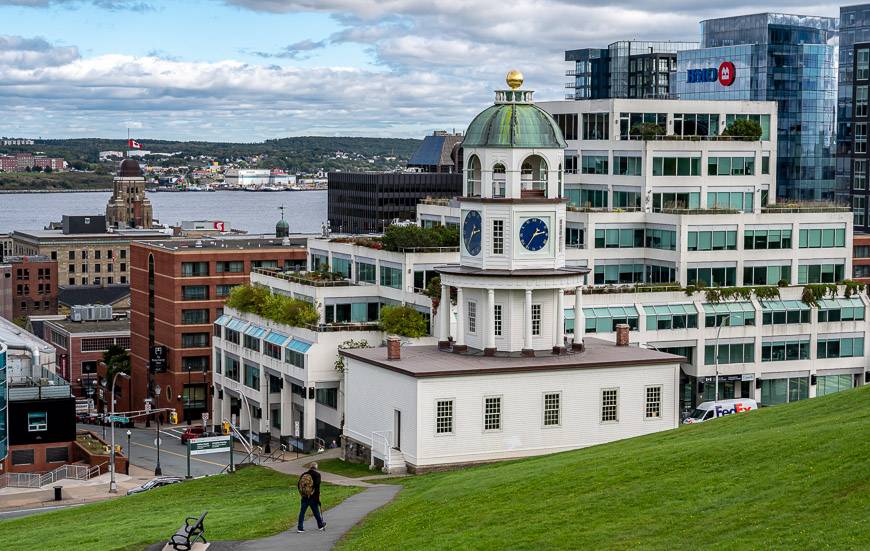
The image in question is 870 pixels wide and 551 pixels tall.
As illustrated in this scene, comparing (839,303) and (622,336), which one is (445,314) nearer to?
(622,336)

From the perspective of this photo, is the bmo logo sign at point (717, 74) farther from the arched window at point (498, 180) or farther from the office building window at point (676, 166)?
the arched window at point (498, 180)

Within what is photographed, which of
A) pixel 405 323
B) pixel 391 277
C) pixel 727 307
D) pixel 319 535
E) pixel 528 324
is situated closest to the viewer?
pixel 319 535

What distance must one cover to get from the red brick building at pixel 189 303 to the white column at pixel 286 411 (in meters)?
35.5

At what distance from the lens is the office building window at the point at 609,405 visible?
235 feet

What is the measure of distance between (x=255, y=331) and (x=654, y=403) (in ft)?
134

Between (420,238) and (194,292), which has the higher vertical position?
(420,238)

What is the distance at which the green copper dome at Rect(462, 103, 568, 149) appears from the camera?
74250 mm

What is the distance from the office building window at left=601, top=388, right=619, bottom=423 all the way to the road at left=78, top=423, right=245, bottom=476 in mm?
36459

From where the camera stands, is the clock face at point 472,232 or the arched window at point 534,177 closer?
the clock face at point 472,232

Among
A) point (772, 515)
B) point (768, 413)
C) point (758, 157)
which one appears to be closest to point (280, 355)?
point (758, 157)

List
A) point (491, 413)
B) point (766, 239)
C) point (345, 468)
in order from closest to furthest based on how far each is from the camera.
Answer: point (491, 413), point (345, 468), point (766, 239)

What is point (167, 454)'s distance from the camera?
375 feet

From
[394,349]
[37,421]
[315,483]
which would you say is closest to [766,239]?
[394,349]

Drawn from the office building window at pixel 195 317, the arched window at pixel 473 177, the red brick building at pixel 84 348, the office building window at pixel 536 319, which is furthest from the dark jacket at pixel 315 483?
the red brick building at pixel 84 348
